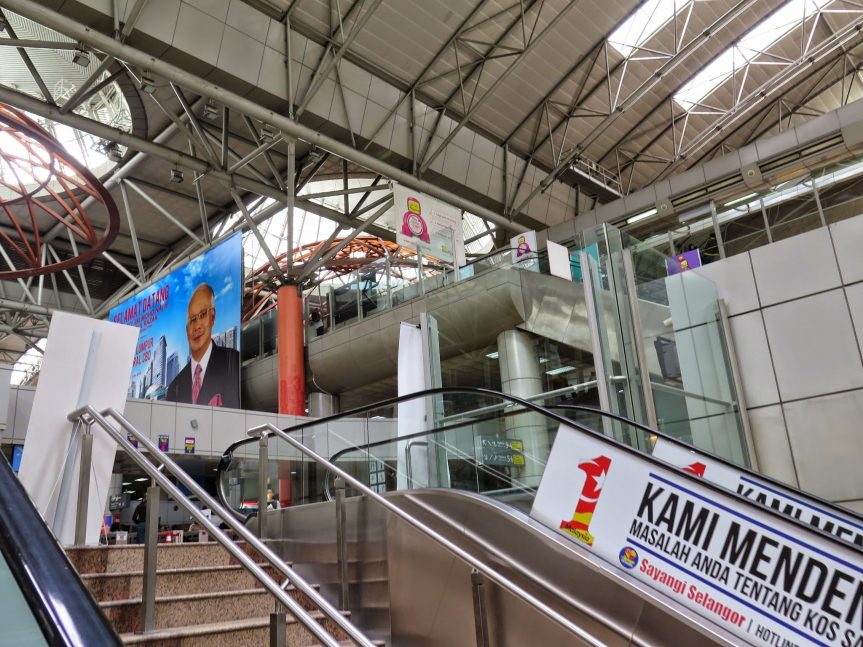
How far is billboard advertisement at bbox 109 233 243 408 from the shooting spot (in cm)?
2069

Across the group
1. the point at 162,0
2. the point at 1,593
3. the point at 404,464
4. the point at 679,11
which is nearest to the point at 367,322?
the point at 162,0

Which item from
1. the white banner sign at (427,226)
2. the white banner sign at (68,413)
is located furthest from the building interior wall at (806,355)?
the white banner sign at (427,226)

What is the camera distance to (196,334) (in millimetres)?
21969

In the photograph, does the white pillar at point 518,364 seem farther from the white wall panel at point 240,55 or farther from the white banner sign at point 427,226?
the white wall panel at point 240,55

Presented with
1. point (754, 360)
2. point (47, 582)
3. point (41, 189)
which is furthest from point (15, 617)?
point (41, 189)

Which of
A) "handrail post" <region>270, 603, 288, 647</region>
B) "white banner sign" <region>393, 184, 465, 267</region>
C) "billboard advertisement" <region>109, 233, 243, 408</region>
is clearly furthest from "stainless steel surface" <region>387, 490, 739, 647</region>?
"billboard advertisement" <region>109, 233, 243, 408</region>

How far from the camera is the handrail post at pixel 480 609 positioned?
163 inches

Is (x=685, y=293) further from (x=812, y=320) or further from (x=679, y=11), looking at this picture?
(x=679, y=11)

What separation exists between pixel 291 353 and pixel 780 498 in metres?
18.0

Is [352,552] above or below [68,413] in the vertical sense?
below

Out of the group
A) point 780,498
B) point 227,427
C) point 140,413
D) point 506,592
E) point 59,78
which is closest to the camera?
point 506,592

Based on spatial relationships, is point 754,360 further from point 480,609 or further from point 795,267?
point 480,609

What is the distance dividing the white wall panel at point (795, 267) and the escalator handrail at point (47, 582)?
8823 mm

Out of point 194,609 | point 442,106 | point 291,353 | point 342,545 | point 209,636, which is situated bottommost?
point 209,636
